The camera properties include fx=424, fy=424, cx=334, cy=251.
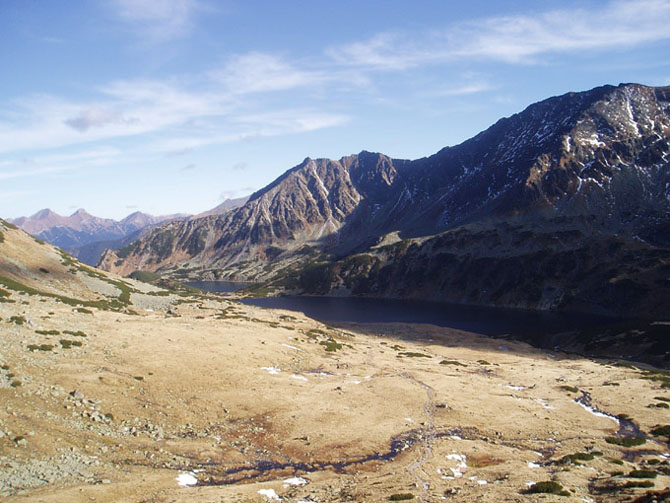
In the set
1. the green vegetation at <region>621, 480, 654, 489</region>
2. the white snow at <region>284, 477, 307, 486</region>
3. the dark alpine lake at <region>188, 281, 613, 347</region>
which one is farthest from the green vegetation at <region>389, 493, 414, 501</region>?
the dark alpine lake at <region>188, 281, 613, 347</region>

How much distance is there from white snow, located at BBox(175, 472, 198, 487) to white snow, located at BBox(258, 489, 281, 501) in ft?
14.5

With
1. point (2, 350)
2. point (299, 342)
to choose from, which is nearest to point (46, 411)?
point (2, 350)

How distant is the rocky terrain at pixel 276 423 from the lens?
24.7m

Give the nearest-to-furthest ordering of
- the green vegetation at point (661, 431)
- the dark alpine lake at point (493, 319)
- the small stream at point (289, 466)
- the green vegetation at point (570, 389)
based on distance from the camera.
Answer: the small stream at point (289, 466) → the green vegetation at point (661, 431) → the green vegetation at point (570, 389) → the dark alpine lake at point (493, 319)

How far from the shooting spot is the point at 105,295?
88.0 meters

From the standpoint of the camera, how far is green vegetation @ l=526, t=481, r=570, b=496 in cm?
2408

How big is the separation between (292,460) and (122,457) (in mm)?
11384

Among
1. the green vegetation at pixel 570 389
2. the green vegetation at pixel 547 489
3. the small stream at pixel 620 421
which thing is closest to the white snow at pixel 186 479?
the green vegetation at pixel 547 489

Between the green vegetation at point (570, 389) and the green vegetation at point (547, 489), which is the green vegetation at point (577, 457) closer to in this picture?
the green vegetation at point (547, 489)

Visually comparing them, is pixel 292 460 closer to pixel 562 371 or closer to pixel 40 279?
pixel 562 371

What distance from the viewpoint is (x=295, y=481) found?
2723 centimetres

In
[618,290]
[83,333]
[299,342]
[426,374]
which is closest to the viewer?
[83,333]

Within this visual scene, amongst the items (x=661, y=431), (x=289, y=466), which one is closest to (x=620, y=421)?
(x=661, y=431)

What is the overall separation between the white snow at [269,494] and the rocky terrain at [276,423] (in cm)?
14
